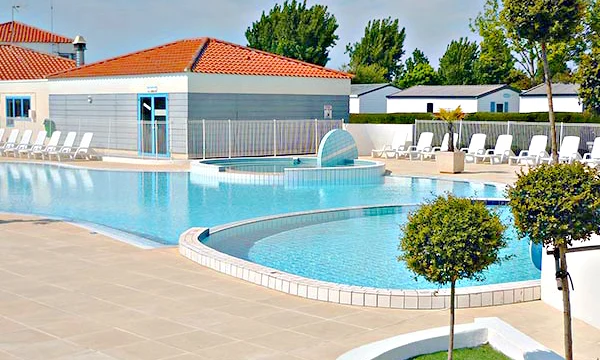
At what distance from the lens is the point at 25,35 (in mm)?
52031

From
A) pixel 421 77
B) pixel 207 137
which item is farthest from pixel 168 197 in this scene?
pixel 421 77

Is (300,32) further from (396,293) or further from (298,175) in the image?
(396,293)

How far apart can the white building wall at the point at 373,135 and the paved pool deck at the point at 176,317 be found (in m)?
20.9

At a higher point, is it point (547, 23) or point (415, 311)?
point (547, 23)

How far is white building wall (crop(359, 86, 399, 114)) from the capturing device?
53.8 m

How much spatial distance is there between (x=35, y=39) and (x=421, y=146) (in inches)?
1285

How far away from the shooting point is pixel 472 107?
4812 cm

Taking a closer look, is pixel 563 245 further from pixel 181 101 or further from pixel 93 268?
pixel 181 101

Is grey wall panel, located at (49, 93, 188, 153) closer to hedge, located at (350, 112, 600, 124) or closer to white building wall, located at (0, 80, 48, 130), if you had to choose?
white building wall, located at (0, 80, 48, 130)

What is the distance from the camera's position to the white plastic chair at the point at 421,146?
27.6 meters

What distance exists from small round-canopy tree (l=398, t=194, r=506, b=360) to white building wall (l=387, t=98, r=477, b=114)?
4267 centimetres

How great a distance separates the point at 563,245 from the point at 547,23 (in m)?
2.32

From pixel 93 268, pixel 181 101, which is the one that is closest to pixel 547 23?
pixel 93 268

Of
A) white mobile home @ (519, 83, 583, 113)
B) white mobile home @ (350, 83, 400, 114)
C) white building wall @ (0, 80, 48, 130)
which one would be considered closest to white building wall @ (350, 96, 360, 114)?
white mobile home @ (350, 83, 400, 114)
